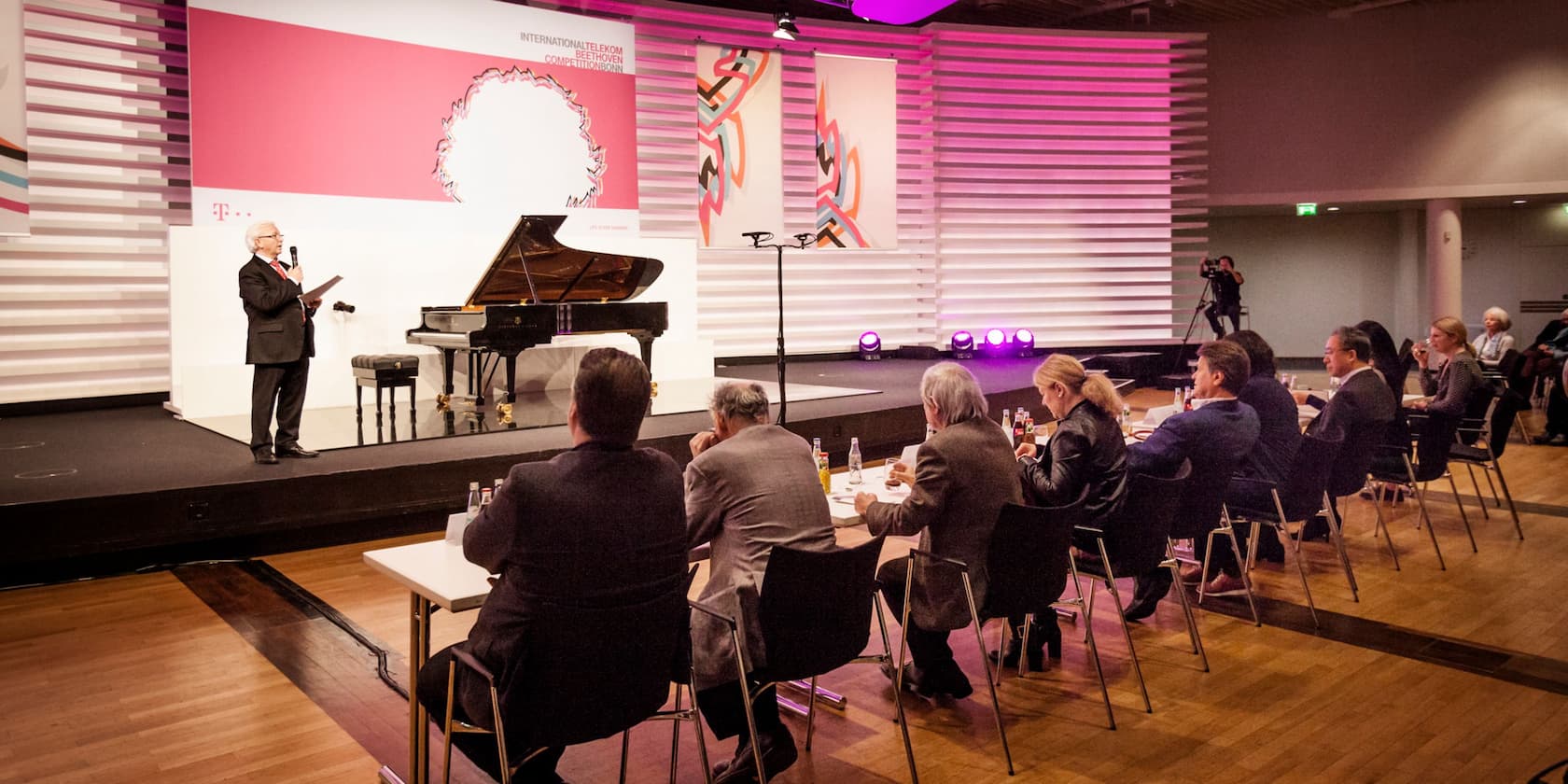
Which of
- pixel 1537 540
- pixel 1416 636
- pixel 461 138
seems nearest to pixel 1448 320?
pixel 1537 540

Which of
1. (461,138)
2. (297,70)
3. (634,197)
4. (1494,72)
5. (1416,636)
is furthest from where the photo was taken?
(1494,72)

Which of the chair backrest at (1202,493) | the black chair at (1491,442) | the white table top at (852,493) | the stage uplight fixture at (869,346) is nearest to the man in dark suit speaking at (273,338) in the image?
the white table top at (852,493)

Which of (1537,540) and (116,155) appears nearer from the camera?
(1537,540)

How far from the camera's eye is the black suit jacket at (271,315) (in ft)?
19.1

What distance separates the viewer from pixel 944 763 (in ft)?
10.8

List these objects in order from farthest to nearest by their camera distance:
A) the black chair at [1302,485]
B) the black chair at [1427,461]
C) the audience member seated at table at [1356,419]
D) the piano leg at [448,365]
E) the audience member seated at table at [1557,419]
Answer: the audience member seated at table at [1557,419], the piano leg at [448,365], the black chair at [1427,461], the audience member seated at table at [1356,419], the black chair at [1302,485]

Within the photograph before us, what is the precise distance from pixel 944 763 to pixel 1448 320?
16.1 ft

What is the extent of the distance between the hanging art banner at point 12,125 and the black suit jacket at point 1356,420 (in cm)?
811

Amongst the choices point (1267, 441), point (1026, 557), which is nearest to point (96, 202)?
point (1026, 557)

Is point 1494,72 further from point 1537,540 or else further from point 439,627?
point 439,627

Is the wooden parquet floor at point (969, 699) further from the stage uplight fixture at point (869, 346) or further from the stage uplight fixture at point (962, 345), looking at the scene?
the stage uplight fixture at point (962, 345)

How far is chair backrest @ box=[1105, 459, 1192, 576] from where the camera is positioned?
3.89 meters

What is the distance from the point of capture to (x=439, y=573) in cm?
294

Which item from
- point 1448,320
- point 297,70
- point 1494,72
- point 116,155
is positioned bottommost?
point 1448,320
